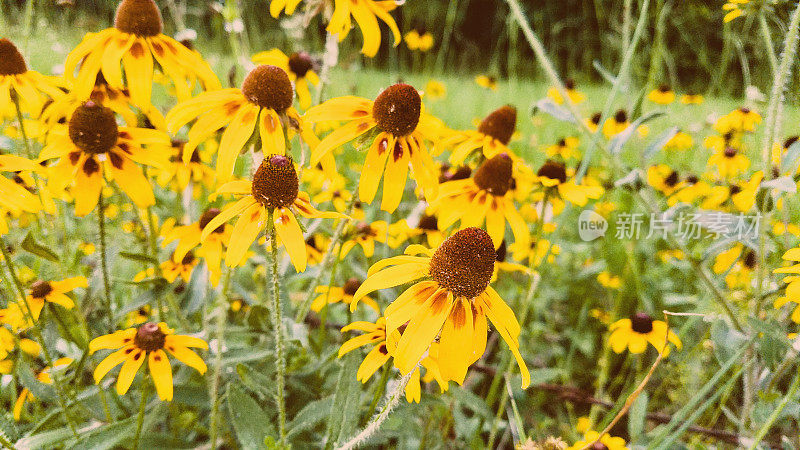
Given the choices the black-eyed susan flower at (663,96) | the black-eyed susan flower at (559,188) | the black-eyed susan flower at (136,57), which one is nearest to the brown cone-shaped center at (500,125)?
the black-eyed susan flower at (559,188)

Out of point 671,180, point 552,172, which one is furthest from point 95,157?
point 671,180

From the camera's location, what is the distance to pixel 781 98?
3.47ft

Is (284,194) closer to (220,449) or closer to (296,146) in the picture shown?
(220,449)

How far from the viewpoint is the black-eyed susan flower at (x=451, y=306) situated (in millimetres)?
681

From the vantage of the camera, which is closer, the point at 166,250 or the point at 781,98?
the point at 781,98

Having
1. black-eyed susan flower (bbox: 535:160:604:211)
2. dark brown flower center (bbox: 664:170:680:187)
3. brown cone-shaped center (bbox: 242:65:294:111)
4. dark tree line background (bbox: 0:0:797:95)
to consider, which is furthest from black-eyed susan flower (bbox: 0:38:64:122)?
dark tree line background (bbox: 0:0:797:95)

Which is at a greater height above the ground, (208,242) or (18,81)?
(18,81)

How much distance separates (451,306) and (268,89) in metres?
0.48

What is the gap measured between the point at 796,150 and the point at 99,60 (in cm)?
118

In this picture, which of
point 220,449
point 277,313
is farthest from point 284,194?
point 220,449

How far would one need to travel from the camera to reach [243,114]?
97cm

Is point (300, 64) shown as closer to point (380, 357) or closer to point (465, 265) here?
point (380, 357)

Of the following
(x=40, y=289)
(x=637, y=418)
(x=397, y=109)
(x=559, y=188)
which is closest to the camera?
(x=397, y=109)

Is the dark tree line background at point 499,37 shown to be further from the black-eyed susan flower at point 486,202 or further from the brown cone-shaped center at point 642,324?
the black-eyed susan flower at point 486,202
